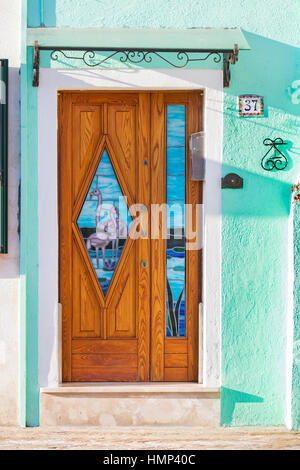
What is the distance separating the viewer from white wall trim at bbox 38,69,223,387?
565 centimetres

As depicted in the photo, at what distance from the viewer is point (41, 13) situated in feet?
18.4

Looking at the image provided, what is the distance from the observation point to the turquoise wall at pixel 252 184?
566 cm

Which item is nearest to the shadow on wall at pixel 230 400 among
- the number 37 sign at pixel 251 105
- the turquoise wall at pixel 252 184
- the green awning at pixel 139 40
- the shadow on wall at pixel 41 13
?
the turquoise wall at pixel 252 184

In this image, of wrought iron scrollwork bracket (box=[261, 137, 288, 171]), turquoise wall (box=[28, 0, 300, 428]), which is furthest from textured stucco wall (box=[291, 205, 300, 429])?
wrought iron scrollwork bracket (box=[261, 137, 288, 171])

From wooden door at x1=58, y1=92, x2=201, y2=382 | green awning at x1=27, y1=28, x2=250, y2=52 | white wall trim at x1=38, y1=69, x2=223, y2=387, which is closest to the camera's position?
green awning at x1=27, y1=28, x2=250, y2=52

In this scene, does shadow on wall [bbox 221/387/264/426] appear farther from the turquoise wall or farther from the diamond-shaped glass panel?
the diamond-shaped glass panel

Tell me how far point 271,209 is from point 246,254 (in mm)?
440

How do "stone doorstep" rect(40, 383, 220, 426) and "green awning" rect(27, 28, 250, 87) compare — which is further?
"stone doorstep" rect(40, 383, 220, 426)

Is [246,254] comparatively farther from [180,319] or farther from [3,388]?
[3,388]

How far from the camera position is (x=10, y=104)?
570 centimetres

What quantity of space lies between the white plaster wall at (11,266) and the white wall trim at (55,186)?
21 centimetres

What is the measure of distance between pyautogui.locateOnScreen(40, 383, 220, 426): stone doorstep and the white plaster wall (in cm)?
30

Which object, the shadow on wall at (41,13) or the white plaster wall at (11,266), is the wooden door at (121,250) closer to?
the white plaster wall at (11,266)

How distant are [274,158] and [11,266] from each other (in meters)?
2.42
